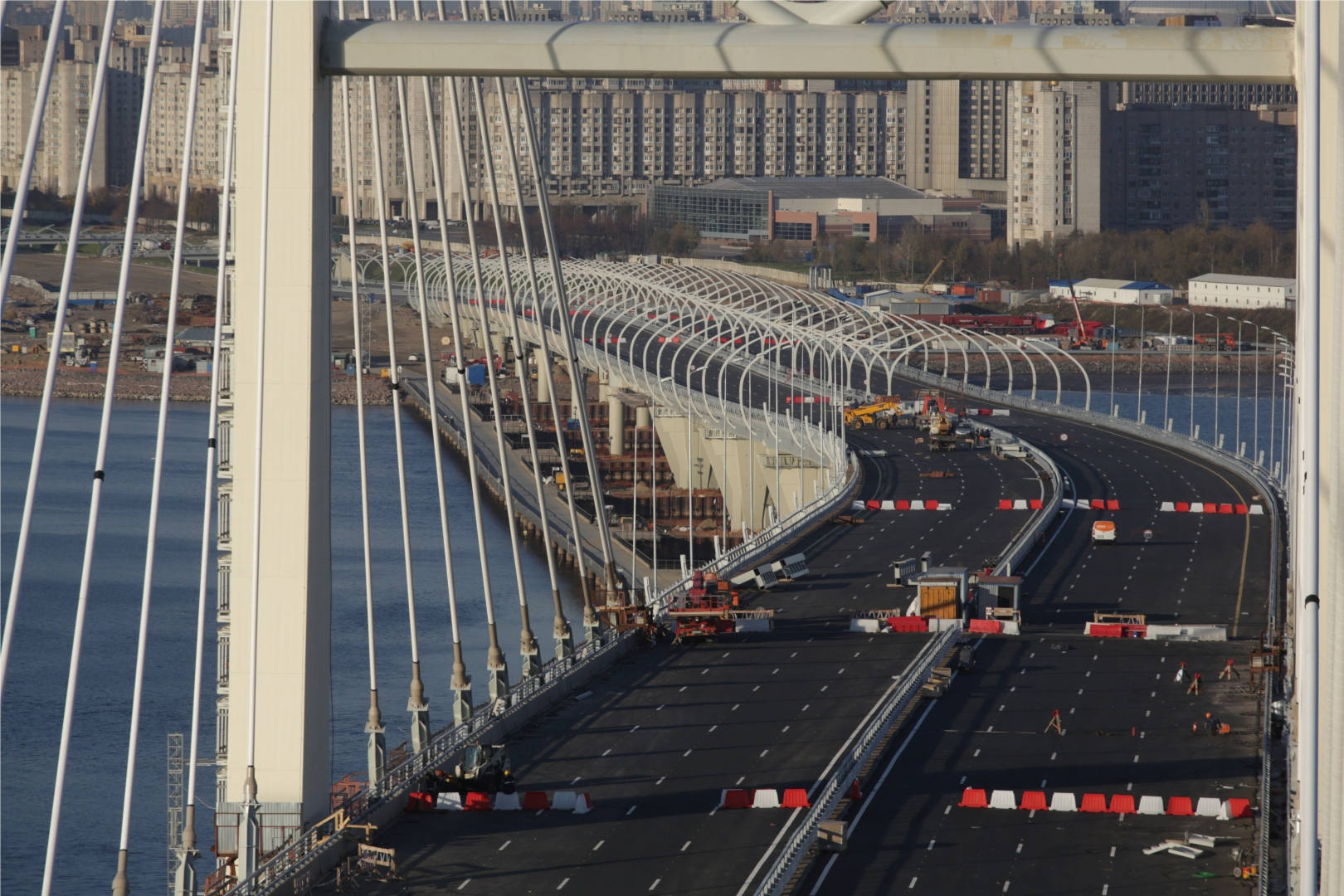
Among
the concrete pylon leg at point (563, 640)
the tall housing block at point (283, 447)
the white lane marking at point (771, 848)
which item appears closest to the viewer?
the tall housing block at point (283, 447)

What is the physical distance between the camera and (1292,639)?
47.0 metres

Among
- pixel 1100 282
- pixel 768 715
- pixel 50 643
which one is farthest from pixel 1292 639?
pixel 1100 282

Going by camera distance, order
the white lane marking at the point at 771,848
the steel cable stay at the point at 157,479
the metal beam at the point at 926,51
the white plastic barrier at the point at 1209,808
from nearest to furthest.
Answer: the steel cable stay at the point at 157,479 < the metal beam at the point at 926,51 < the white lane marking at the point at 771,848 < the white plastic barrier at the point at 1209,808

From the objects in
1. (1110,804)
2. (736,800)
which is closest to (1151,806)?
(1110,804)

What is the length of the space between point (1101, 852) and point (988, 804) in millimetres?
3206

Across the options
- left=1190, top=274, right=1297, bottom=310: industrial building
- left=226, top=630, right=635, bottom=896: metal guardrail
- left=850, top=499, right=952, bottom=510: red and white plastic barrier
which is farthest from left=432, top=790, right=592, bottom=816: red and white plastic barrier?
left=1190, top=274, right=1297, bottom=310: industrial building

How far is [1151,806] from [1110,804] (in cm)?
73

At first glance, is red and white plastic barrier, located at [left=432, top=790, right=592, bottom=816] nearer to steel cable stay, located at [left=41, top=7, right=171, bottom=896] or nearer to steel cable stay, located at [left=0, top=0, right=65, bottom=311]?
steel cable stay, located at [left=41, top=7, right=171, bottom=896]

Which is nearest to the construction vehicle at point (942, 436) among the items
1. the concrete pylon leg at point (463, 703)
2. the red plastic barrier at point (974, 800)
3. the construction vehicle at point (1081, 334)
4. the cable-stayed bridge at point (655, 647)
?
the cable-stayed bridge at point (655, 647)

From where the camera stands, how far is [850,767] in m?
35.6

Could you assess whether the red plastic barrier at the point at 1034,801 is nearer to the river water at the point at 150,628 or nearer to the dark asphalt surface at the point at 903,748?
the dark asphalt surface at the point at 903,748

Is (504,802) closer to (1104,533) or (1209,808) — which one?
(1209,808)

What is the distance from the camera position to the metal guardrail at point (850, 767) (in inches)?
1168

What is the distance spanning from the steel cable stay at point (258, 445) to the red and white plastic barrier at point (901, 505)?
48150 millimetres
